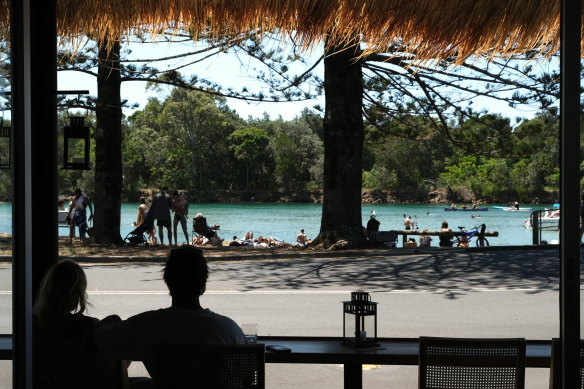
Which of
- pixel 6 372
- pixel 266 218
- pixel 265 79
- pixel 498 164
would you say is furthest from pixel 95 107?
pixel 498 164

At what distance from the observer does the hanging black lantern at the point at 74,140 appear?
4.39 m

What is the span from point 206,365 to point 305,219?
41.5 meters

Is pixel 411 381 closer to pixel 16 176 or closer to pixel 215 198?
pixel 16 176

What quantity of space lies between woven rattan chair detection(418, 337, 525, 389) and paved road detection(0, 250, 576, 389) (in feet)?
7.58

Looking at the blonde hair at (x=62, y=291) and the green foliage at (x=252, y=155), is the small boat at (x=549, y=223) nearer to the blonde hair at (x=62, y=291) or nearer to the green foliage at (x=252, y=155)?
the blonde hair at (x=62, y=291)

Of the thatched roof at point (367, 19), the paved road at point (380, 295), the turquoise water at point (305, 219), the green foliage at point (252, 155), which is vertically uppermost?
the green foliage at point (252, 155)

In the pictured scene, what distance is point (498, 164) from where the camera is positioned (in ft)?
152

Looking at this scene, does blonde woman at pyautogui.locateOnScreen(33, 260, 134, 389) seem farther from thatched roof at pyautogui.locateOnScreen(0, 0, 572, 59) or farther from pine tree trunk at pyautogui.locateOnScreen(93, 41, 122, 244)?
pine tree trunk at pyautogui.locateOnScreen(93, 41, 122, 244)

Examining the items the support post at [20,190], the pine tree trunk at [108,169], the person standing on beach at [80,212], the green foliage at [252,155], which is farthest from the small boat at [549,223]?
the green foliage at [252,155]

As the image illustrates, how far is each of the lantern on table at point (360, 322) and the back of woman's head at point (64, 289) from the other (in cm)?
94

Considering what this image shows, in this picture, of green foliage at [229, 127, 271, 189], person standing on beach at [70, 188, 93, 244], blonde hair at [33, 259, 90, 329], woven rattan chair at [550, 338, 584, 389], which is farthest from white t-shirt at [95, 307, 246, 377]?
green foliage at [229, 127, 271, 189]

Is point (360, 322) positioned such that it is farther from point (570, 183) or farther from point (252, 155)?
point (252, 155)

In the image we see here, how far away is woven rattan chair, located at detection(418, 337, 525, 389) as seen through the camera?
2.17 m

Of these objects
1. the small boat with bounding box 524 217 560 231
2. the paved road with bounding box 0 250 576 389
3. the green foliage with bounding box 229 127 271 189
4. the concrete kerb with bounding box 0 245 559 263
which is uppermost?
the green foliage with bounding box 229 127 271 189
